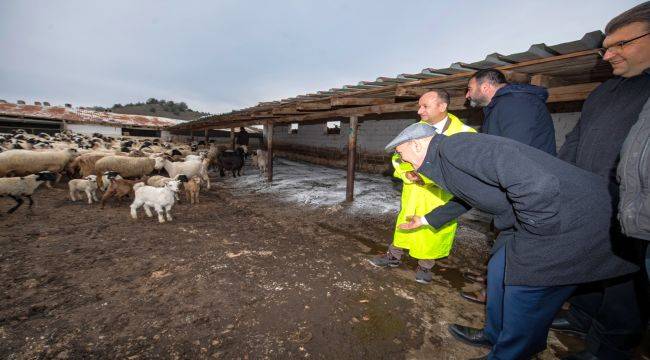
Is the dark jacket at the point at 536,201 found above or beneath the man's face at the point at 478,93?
beneath

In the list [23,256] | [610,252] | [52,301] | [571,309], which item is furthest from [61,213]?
[571,309]

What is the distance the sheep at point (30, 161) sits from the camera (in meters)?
8.67

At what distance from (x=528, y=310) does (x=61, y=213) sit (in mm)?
8483

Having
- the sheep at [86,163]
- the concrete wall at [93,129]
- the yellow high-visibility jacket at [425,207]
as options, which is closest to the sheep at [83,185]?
the sheep at [86,163]

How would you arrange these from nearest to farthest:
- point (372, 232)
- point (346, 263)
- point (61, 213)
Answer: point (346, 263) < point (372, 232) < point (61, 213)

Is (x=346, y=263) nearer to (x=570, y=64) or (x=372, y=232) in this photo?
(x=372, y=232)

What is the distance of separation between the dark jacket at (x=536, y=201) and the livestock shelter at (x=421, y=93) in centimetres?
255

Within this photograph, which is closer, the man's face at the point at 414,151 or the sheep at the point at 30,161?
the man's face at the point at 414,151

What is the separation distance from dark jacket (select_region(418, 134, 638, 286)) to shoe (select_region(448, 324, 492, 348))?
1.18m

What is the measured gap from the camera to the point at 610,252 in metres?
1.50

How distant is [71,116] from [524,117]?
36.7 meters

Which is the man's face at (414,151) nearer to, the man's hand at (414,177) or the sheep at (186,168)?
the man's hand at (414,177)

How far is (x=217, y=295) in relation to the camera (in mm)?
3053

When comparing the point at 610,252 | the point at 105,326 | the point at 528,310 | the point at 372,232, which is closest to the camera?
the point at 610,252
